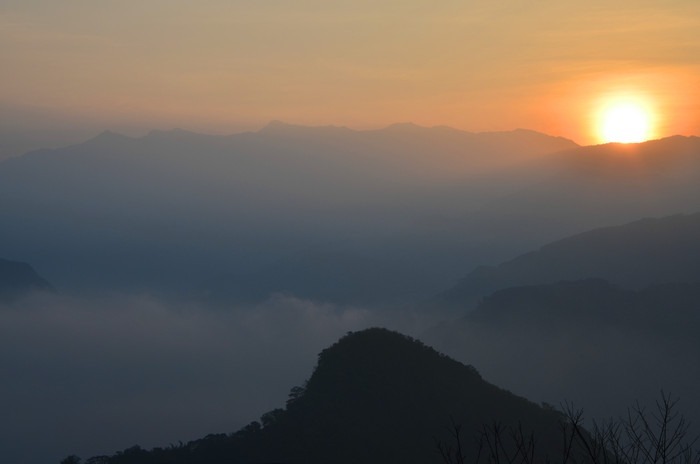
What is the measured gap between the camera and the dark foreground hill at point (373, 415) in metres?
71.0

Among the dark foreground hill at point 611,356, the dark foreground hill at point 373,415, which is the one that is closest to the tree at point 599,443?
the dark foreground hill at point 373,415

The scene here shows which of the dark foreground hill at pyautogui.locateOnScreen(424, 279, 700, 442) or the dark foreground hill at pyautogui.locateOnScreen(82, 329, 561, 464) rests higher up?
the dark foreground hill at pyautogui.locateOnScreen(424, 279, 700, 442)

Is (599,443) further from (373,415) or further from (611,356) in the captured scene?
(611,356)

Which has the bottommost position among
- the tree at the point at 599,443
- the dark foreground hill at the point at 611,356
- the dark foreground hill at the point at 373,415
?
Answer: the tree at the point at 599,443

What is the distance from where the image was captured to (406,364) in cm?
8656

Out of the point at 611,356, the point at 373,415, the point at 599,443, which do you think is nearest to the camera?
the point at 599,443

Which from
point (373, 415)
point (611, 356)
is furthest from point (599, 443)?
point (611, 356)

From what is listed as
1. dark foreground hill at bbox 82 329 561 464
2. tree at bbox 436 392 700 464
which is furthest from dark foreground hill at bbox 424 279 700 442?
tree at bbox 436 392 700 464

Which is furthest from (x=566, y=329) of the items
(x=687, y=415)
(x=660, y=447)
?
(x=660, y=447)

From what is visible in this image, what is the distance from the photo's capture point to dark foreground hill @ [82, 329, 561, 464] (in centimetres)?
7100

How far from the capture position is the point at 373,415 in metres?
79.1

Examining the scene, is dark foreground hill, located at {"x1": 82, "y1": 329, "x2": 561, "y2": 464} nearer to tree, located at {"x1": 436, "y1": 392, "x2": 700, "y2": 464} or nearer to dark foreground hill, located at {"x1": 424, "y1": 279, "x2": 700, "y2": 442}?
tree, located at {"x1": 436, "y1": 392, "x2": 700, "y2": 464}

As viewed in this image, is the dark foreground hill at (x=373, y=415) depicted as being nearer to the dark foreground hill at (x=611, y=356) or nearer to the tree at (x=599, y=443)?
the tree at (x=599, y=443)

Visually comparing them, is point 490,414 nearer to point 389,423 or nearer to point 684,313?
point 389,423
